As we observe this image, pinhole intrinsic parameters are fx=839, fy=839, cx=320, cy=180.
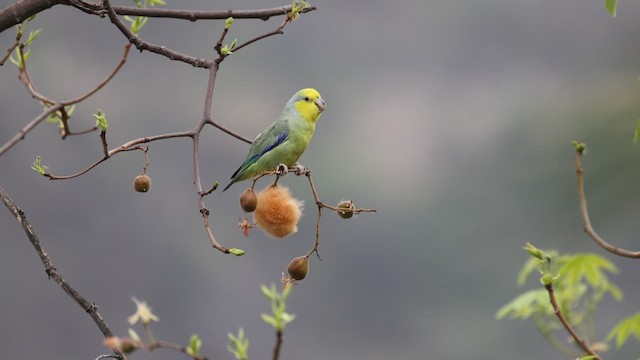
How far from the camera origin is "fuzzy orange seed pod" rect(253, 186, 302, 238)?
82 cm

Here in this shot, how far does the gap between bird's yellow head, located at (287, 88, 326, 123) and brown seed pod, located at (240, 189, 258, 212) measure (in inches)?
10.6

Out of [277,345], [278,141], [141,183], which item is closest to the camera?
[277,345]

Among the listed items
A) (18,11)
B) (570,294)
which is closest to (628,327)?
(570,294)

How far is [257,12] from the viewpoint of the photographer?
2.79 feet

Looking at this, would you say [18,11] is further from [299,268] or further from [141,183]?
[299,268]

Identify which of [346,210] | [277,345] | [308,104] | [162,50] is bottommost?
[277,345]

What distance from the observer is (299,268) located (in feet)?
2.50

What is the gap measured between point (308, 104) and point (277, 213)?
0.81 ft

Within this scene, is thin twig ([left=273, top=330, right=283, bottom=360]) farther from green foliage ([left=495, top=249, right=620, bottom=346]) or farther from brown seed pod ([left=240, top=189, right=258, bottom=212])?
green foliage ([left=495, top=249, right=620, bottom=346])

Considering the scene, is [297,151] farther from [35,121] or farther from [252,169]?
[35,121]

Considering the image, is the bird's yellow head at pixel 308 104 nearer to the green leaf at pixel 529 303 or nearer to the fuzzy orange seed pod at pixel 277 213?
Answer: the fuzzy orange seed pod at pixel 277 213

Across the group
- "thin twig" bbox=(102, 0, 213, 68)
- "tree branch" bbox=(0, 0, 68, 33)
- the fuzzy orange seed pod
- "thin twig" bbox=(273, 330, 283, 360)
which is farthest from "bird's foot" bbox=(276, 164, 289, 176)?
"thin twig" bbox=(273, 330, 283, 360)

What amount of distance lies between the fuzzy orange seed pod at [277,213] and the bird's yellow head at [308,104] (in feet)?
0.69

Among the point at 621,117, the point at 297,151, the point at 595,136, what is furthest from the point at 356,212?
the point at 595,136
